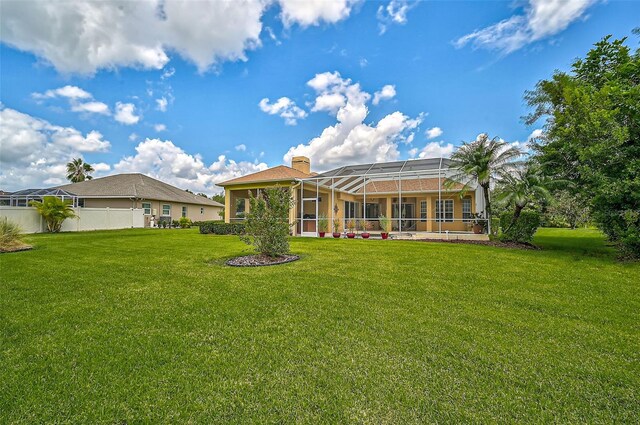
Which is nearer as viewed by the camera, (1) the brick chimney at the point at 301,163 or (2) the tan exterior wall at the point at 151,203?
(1) the brick chimney at the point at 301,163

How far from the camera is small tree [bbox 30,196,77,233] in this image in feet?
60.0

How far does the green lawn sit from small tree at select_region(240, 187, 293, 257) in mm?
2170

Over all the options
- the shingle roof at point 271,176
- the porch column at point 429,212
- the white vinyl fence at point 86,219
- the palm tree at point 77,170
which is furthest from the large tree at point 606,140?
the palm tree at point 77,170

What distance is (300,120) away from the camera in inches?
828

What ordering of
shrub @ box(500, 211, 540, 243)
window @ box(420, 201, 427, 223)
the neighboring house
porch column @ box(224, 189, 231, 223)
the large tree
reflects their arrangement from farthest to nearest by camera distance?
the neighboring house < porch column @ box(224, 189, 231, 223) < window @ box(420, 201, 427, 223) < shrub @ box(500, 211, 540, 243) < the large tree

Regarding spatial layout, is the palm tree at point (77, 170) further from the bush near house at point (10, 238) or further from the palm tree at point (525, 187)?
the palm tree at point (525, 187)

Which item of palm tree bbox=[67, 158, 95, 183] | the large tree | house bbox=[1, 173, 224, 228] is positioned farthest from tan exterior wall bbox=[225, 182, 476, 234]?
palm tree bbox=[67, 158, 95, 183]

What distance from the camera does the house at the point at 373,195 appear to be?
17484mm

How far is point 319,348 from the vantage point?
11.5 ft

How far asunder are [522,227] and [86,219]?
26.7 meters

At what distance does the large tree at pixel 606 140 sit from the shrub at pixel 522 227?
1885mm

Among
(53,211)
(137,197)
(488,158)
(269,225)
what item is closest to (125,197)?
(137,197)

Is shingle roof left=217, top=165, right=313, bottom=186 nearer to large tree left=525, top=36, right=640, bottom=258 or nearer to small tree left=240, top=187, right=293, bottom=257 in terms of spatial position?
small tree left=240, top=187, right=293, bottom=257

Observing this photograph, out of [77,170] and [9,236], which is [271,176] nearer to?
[9,236]
